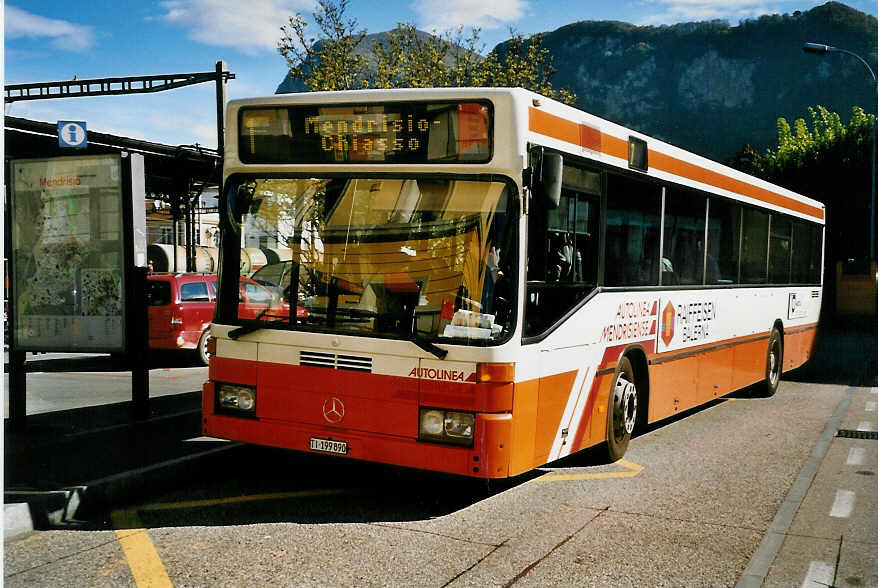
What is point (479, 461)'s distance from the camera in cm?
573

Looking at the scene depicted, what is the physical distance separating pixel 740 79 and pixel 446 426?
188 metres

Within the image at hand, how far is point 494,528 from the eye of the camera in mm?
5816

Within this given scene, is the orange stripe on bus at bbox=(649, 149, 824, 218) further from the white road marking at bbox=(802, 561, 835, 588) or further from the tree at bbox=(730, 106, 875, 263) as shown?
the tree at bbox=(730, 106, 875, 263)

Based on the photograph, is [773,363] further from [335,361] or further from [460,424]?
[335,361]

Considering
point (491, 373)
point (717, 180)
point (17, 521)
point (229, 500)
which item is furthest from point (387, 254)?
point (717, 180)

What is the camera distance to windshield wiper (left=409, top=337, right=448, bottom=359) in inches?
226

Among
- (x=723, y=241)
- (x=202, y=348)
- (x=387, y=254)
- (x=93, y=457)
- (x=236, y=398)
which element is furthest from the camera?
(x=202, y=348)

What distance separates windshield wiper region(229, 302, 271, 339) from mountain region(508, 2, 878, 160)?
494 feet

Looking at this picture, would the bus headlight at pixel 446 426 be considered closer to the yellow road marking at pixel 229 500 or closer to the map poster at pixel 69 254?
the yellow road marking at pixel 229 500

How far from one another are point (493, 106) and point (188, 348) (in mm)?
11225

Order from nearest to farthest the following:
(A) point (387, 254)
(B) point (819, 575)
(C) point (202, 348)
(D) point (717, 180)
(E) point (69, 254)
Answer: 1. (B) point (819, 575)
2. (A) point (387, 254)
3. (E) point (69, 254)
4. (D) point (717, 180)
5. (C) point (202, 348)

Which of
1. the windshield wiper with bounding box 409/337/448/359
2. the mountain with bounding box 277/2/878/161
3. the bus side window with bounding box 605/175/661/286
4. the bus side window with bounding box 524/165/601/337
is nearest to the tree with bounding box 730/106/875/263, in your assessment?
the bus side window with bounding box 605/175/661/286

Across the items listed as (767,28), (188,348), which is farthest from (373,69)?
(767,28)

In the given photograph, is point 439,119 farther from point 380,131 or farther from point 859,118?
point 859,118
